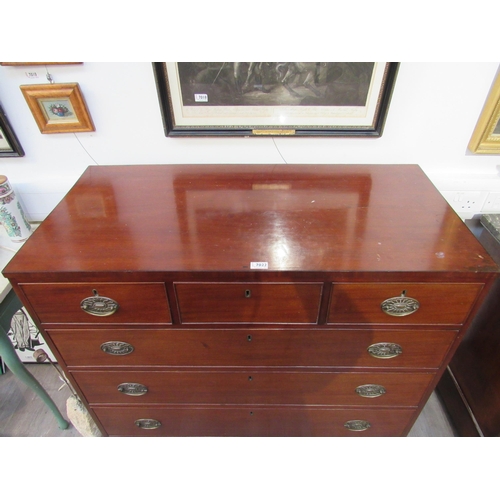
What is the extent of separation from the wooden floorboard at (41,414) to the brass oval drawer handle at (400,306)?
2.92ft

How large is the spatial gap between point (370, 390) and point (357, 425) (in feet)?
0.72

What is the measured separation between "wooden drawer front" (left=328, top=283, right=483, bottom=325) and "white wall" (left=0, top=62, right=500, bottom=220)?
0.59m

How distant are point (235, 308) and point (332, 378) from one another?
0.43 m

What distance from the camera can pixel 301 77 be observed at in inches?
41.1

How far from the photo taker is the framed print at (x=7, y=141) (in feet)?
3.67

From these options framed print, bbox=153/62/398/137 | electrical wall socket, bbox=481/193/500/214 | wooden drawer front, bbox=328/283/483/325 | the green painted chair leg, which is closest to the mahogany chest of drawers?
wooden drawer front, bbox=328/283/483/325

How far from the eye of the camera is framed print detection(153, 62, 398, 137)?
1028 millimetres

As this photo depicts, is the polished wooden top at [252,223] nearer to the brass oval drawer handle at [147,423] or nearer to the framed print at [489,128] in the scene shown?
the framed print at [489,128]

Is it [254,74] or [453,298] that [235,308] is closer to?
[453,298]

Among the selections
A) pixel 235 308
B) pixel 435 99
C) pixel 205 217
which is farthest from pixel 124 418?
pixel 435 99

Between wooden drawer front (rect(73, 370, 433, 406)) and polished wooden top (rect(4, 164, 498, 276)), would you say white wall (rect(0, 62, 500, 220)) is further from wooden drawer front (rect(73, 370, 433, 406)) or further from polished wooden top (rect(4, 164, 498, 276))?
wooden drawer front (rect(73, 370, 433, 406))

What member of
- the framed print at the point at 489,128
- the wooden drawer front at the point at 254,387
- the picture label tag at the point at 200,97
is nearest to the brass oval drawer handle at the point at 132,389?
the wooden drawer front at the point at 254,387

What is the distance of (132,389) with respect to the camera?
1.06 metres

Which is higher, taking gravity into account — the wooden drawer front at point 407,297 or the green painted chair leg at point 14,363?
the wooden drawer front at point 407,297
